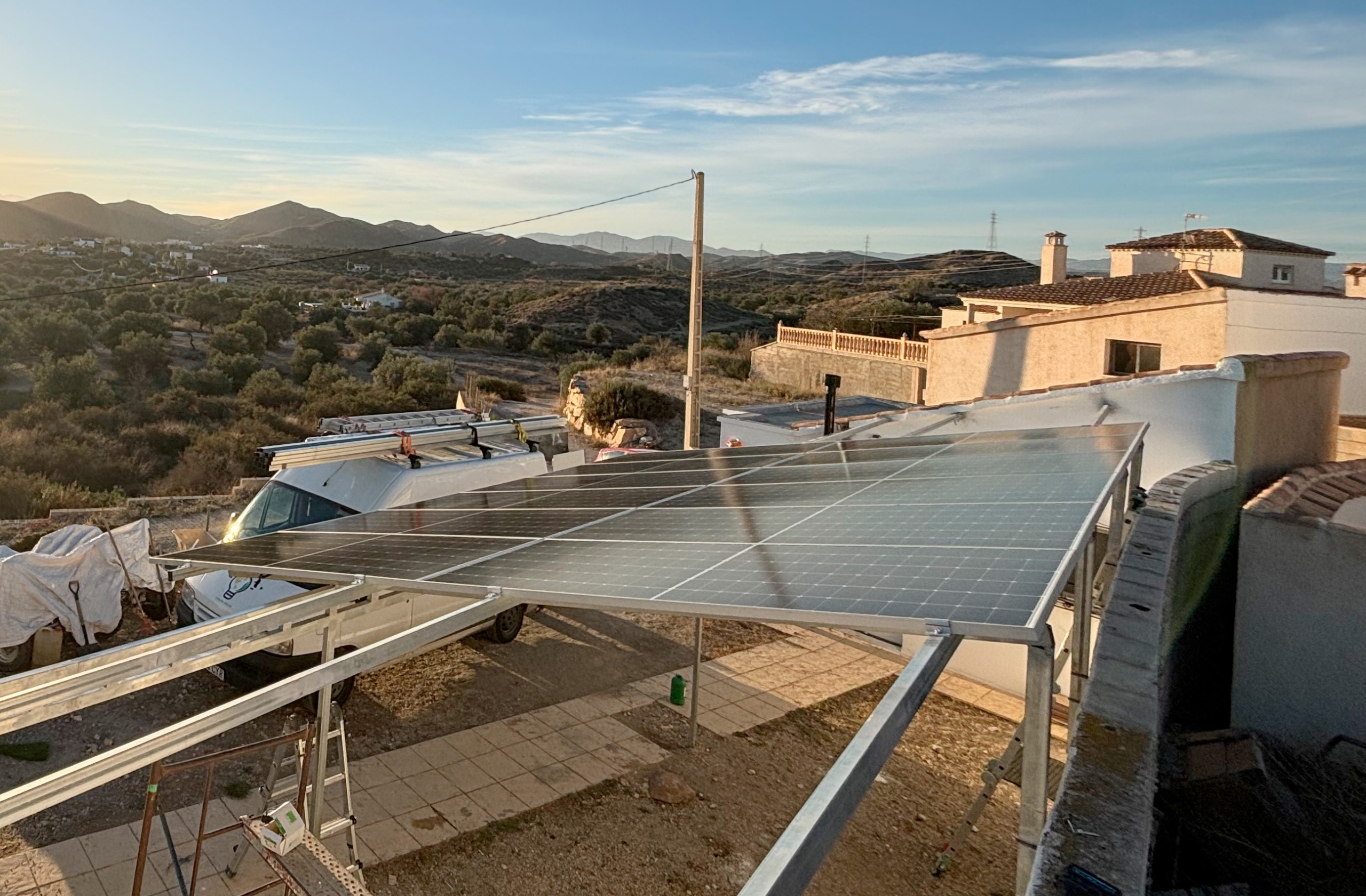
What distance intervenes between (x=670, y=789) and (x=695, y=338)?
1088 centimetres

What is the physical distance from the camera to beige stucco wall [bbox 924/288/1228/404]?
1642 cm

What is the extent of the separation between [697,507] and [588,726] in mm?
4177

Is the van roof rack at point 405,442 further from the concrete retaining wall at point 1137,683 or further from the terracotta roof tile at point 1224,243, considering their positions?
the terracotta roof tile at point 1224,243

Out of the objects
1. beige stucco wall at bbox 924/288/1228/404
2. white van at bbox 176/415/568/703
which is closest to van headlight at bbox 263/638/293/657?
white van at bbox 176/415/568/703

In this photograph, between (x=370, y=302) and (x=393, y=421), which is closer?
(x=393, y=421)

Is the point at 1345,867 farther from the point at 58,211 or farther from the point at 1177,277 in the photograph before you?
the point at 58,211

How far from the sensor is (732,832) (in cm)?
737

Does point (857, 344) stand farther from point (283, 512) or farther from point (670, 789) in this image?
point (670, 789)

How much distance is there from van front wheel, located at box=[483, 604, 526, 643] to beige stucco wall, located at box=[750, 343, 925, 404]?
19.1 meters

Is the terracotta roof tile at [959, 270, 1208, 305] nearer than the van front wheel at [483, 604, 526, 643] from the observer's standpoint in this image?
No

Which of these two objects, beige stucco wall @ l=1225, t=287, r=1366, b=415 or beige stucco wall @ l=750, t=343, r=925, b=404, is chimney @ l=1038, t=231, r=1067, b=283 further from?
beige stucco wall @ l=1225, t=287, r=1366, b=415

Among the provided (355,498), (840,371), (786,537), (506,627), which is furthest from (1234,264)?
(786,537)

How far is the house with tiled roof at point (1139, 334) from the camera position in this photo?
14.9m

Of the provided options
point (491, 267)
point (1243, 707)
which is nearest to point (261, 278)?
point (491, 267)
